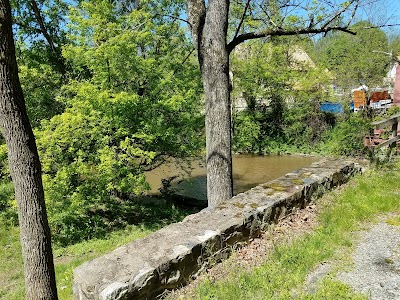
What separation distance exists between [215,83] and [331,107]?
55.5 feet

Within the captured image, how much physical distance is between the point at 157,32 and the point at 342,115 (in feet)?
46.0

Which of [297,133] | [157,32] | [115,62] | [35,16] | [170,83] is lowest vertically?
[297,133]

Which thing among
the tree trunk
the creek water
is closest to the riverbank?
the tree trunk

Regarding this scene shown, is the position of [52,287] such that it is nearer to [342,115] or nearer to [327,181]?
[327,181]

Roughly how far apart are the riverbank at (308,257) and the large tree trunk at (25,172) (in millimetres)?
1747

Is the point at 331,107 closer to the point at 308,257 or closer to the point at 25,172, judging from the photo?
the point at 308,257

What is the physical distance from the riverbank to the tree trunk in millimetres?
A: 1480

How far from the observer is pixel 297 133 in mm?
20250

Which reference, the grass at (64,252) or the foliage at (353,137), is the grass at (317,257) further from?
the foliage at (353,137)

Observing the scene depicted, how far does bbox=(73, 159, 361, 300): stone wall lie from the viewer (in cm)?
258

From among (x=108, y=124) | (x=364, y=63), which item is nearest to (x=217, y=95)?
(x=108, y=124)

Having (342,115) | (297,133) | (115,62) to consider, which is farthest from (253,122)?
(115,62)

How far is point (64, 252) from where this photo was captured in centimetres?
720

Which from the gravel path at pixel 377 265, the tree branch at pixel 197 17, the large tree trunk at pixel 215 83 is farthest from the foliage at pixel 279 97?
the gravel path at pixel 377 265
